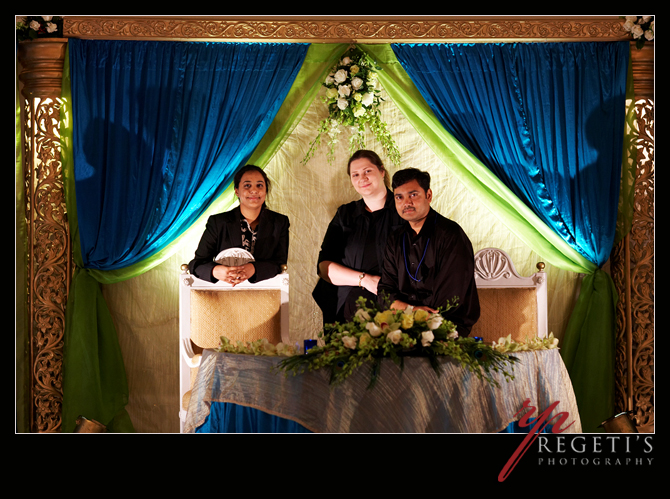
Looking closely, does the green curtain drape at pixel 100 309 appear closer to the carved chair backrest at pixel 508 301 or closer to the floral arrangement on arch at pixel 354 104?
the floral arrangement on arch at pixel 354 104

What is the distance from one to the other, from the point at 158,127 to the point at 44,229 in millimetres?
1020

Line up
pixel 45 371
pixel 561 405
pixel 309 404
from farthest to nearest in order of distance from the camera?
pixel 45 371 < pixel 561 405 < pixel 309 404

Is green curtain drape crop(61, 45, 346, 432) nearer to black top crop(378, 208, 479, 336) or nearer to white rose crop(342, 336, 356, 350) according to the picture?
black top crop(378, 208, 479, 336)

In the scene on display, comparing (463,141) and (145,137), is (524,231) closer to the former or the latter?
(463,141)

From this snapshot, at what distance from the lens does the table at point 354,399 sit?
310 cm

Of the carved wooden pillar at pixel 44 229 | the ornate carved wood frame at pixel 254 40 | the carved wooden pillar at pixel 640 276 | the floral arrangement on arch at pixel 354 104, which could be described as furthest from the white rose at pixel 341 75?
the carved wooden pillar at pixel 640 276

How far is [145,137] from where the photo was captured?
4.52 m

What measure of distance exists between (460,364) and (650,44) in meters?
2.90

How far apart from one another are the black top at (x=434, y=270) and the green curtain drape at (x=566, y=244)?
406mm

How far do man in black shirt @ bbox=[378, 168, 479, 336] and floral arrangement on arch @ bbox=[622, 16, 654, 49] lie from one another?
1702 millimetres

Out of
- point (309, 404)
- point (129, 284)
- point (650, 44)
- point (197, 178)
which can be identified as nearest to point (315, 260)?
point (197, 178)

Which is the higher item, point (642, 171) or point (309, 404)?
point (642, 171)

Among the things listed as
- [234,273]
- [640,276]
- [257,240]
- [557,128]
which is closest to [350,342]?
[234,273]

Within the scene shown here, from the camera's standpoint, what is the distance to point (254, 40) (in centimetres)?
461
